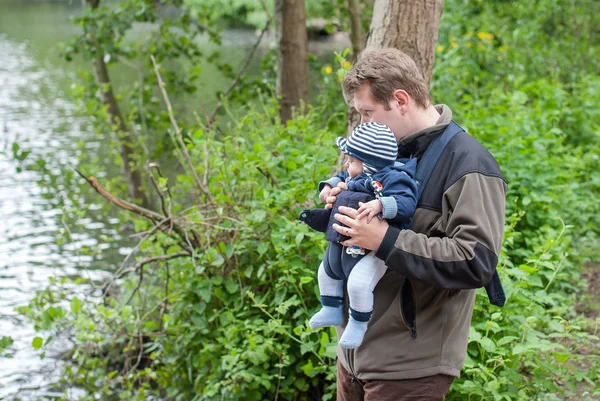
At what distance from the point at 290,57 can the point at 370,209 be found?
5108mm

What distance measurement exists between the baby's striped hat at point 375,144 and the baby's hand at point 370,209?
0.46 feet

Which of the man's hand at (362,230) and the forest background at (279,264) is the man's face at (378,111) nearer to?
the man's hand at (362,230)

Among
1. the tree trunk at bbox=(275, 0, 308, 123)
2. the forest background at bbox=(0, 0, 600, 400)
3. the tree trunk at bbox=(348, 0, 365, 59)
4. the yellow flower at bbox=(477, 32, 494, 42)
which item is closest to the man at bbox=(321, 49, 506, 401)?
the forest background at bbox=(0, 0, 600, 400)

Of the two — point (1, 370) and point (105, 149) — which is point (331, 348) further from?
point (105, 149)

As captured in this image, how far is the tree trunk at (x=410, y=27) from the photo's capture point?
3752mm

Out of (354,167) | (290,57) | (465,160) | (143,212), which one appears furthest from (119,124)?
(465,160)

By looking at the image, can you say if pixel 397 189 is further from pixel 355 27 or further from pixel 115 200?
pixel 355 27

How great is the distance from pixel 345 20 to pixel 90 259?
4322 millimetres

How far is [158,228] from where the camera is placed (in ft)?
14.2

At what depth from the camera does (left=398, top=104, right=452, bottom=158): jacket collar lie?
2.10 m

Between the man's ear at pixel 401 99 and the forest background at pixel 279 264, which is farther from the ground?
the man's ear at pixel 401 99

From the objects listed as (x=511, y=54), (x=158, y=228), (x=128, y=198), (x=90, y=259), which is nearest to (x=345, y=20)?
(x=511, y=54)

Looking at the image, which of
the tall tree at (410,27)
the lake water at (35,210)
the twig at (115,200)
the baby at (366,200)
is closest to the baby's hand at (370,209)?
the baby at (366,200)

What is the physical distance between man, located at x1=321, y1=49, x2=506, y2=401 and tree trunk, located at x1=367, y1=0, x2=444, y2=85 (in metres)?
1.67
